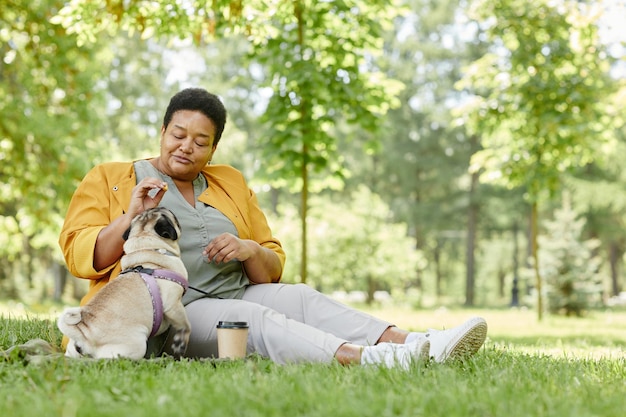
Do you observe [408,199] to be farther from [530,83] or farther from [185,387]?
[185,387]

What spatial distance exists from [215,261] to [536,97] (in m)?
8.29

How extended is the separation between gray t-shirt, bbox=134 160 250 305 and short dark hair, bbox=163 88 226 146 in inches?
16.0

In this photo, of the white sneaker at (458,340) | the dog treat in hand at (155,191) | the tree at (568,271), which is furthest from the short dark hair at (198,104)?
the tree at (568,271)

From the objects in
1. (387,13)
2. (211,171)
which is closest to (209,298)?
(211,171)

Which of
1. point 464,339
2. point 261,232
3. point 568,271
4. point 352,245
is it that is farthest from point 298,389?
point 352,245

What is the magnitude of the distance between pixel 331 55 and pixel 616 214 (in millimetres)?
22264

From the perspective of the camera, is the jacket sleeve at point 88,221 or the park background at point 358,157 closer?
the park background at point 358,157

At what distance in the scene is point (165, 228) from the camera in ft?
11.8

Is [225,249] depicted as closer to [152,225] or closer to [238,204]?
[152,225]

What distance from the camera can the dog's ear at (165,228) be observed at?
11.7 feet

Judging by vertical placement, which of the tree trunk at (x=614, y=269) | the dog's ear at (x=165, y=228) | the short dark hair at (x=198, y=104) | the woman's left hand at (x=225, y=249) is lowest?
the tree trunk at (x=614, y=269)

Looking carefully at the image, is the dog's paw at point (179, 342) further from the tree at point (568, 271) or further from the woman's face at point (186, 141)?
the tree at point (568, 271)

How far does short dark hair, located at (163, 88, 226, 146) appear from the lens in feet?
13.6

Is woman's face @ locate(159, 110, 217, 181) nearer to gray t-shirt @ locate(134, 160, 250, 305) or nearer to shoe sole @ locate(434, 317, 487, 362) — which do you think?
gray t-shirt @ locate(134, 160, 250, 305)
